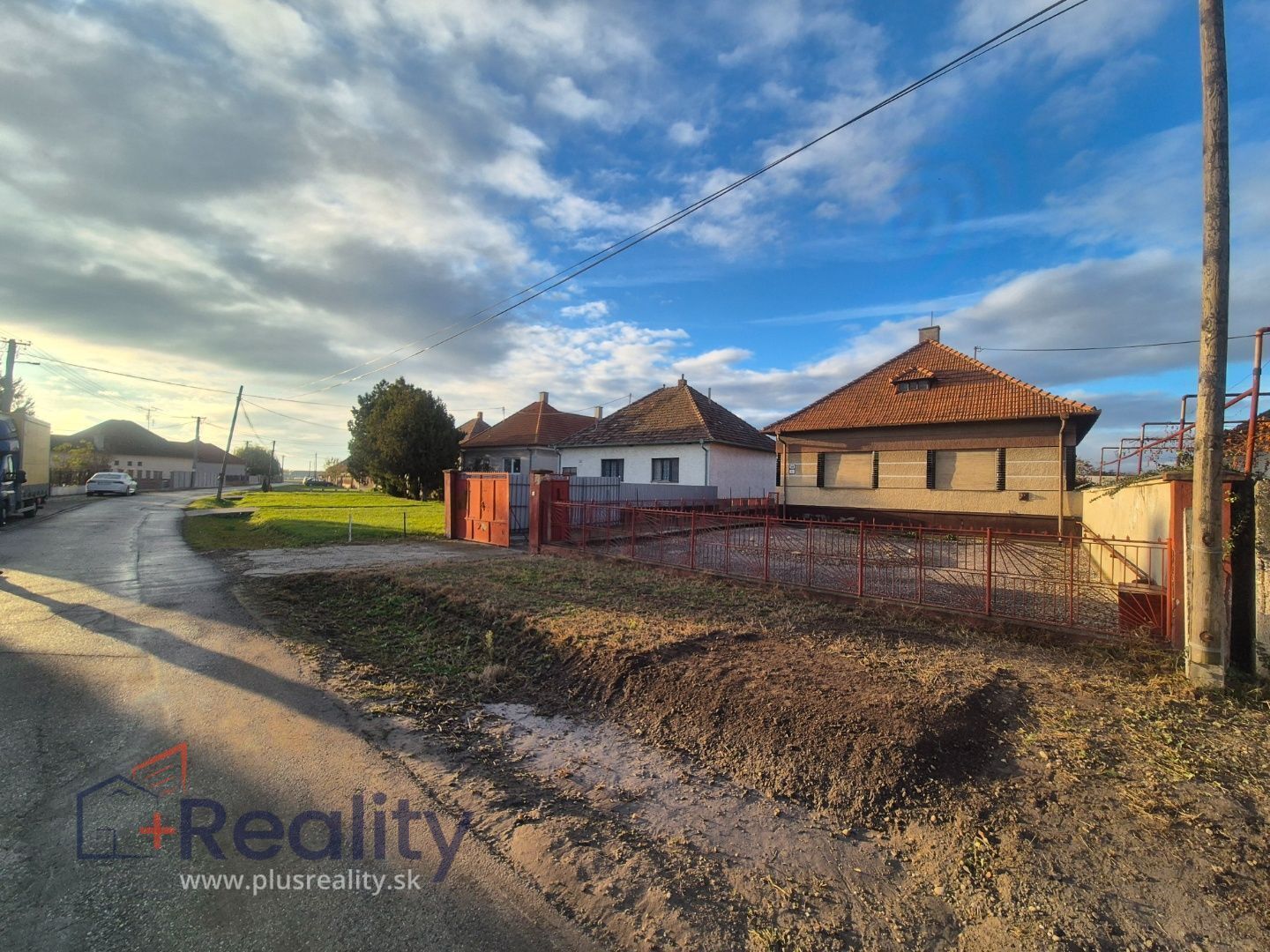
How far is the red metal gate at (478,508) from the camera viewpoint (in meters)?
15.6

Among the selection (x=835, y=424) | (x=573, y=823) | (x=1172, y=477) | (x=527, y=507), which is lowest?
(x=573, y=823)

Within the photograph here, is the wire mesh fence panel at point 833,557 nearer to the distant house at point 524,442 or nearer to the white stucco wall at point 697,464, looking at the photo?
the white stucco wall at point 697,464

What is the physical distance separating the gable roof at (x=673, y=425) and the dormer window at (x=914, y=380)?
286 inches

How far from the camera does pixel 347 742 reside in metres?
3.98

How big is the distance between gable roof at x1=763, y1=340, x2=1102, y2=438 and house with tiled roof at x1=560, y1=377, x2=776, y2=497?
9.96 ft

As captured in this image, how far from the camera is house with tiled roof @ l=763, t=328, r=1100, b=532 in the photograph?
1745cm

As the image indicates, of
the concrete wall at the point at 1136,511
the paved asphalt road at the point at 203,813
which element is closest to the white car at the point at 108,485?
the paved asphalt road at the point at 203,813

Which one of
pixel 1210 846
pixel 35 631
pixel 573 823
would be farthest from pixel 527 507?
pixel 1210 846

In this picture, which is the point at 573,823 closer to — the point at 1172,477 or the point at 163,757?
the point at 163,757

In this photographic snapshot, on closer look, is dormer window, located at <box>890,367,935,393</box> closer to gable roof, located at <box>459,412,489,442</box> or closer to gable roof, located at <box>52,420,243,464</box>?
gable roof, located at <box>459,412,489,442</box>

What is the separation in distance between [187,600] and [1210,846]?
10.8 m

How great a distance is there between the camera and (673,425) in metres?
26.0

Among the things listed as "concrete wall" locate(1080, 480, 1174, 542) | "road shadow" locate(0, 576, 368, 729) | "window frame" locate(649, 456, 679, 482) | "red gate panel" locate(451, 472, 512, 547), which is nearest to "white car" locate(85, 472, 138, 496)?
"red gate panel" locate(451, 472, 512, 547)

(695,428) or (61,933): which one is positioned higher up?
(695,428)
